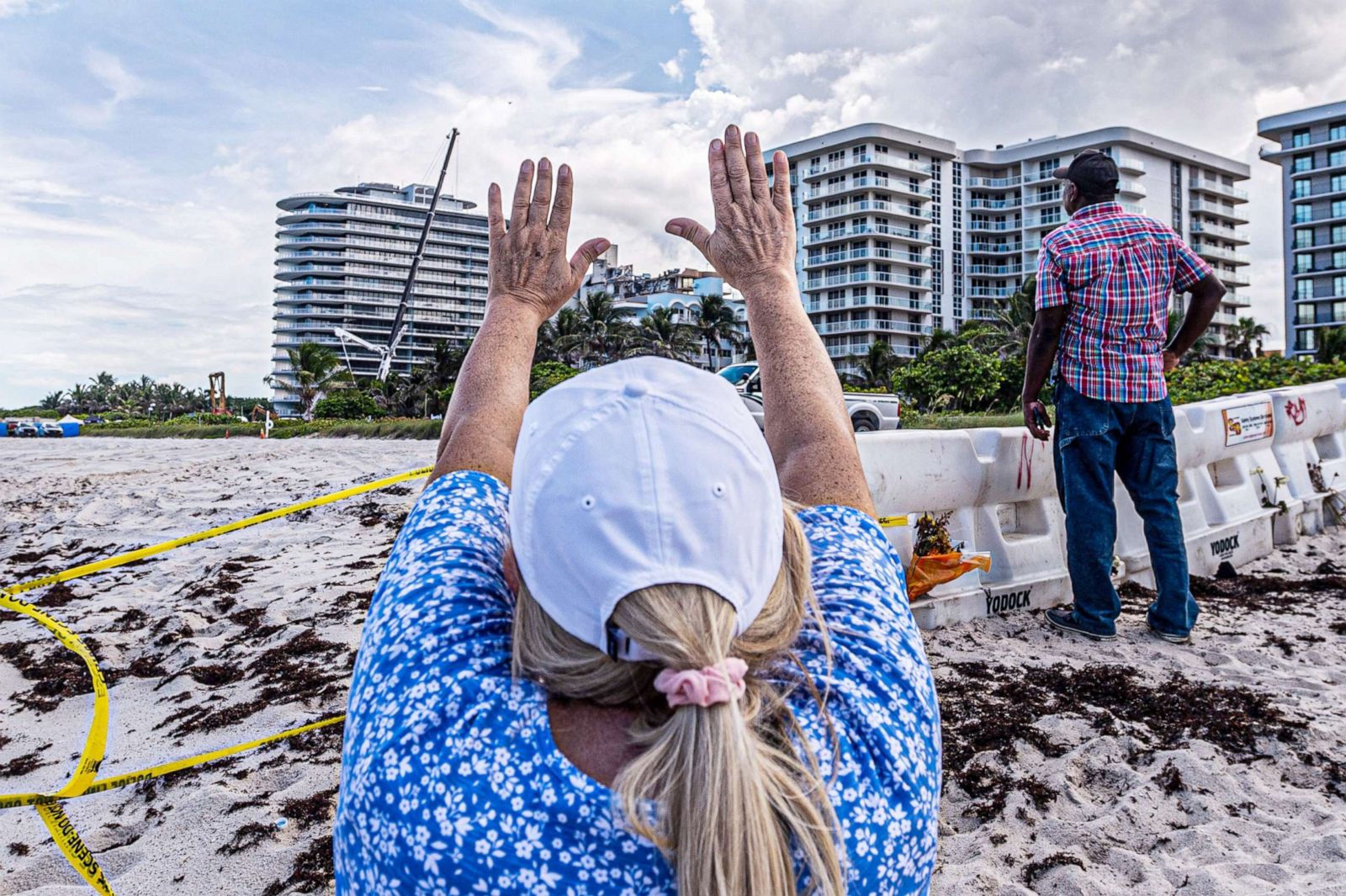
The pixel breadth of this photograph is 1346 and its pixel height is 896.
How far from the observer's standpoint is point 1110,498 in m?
3.94

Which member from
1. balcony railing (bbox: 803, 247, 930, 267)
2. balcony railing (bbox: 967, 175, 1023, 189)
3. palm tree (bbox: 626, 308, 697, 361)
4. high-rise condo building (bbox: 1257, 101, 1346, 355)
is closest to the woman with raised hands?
palm tree (bbox: 626, 308, 697, 361)

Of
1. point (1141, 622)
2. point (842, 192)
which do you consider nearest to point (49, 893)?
point (1141, 622)

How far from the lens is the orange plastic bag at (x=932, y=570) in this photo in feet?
12.8

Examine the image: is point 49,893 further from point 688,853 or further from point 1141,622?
point 1141,622

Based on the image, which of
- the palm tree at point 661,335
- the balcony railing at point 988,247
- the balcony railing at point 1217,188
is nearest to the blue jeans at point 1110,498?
the palm tree at point 661,335

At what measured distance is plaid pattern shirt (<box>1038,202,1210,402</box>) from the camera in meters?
3.83

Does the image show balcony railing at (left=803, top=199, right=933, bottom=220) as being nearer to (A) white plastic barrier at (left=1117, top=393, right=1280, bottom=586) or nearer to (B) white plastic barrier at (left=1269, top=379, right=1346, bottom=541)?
(B) white plastic barrier at (left=1269, top=379, right=1346, bottom=541)

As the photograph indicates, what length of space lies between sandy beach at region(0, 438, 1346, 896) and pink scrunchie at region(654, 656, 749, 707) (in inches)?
64.4

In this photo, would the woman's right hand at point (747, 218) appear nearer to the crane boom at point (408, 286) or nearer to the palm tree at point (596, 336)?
the palm tree at point (596, 336)

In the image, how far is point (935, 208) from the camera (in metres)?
75.6

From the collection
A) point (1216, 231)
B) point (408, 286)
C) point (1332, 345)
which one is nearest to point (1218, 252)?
point (1216, 231)

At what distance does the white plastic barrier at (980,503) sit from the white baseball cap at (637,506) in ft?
9.80

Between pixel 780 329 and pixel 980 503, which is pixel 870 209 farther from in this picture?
pixel 780 329

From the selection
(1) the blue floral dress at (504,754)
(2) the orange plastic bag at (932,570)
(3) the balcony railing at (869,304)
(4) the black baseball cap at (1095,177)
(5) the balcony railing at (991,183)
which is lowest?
(2) the orange plastic bag at (932,570)
